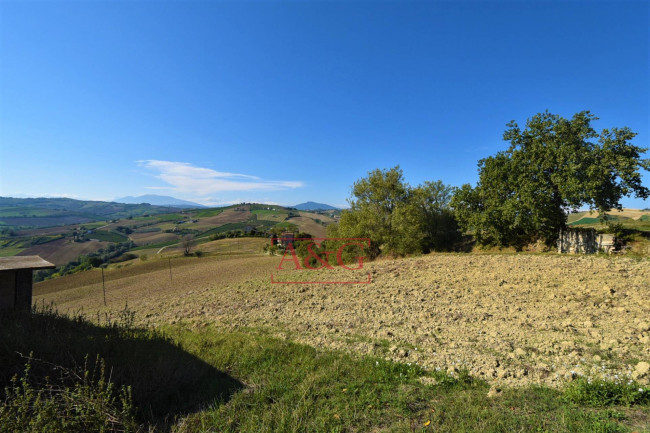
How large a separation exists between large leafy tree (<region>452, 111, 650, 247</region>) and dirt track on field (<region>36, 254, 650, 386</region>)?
17.3 ft

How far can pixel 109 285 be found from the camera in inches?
1050

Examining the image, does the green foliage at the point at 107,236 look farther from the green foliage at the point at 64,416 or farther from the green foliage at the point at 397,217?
the green foliage at the point at 64,416

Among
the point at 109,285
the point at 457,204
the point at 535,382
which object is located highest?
the point at 457,204

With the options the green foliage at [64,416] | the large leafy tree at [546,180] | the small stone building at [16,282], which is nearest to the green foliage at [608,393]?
the green foliage at [64,416]

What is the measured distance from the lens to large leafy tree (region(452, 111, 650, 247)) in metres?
16.5

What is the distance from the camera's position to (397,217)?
22875 millimetres

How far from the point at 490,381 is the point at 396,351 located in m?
1.78

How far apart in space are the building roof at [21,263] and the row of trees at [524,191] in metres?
18.7

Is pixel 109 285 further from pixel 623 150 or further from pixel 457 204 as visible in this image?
pixel 623 150

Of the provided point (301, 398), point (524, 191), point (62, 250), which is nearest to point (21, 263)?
point (301, 398)

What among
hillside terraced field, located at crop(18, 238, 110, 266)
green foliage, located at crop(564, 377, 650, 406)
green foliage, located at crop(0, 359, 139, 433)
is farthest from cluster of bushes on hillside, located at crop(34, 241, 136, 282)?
green foliage, located at crop(564, 377, 650, 406)

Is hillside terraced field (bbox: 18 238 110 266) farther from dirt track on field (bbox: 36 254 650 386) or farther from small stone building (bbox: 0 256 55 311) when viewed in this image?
dirt track on field (bbox: 36 254 650 386)

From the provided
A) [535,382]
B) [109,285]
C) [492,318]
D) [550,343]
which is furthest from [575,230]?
[109,285]

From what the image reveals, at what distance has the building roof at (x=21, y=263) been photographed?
728 centimetres
